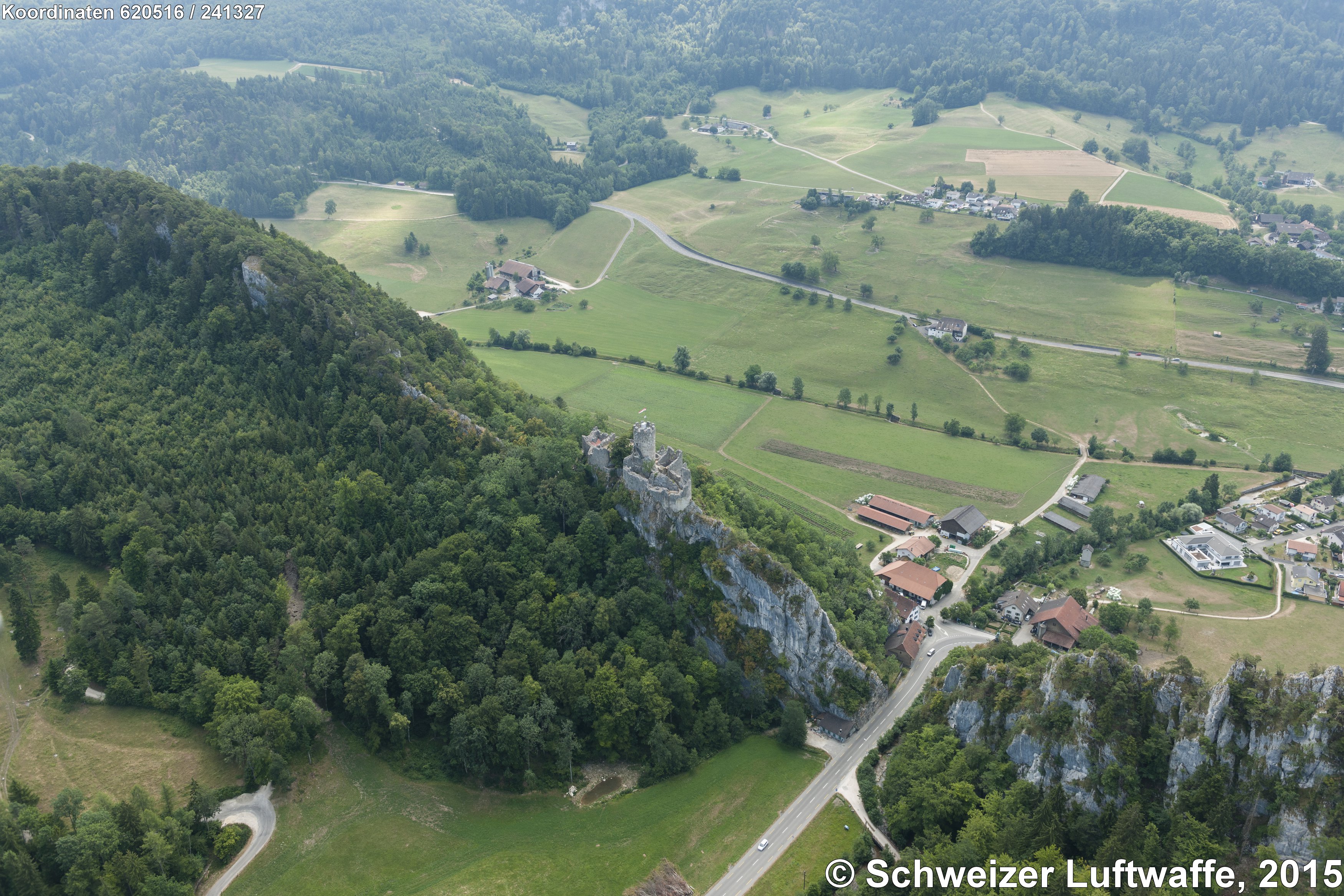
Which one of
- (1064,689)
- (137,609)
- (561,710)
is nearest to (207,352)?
(137,609)

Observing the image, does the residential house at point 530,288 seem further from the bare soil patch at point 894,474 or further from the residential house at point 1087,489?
the residential house at point 1087,489

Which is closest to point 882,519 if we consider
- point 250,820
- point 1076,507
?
point 1076,507

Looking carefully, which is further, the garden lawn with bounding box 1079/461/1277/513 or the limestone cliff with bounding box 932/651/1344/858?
the garden lawn with bounding box 1079/461/1277/513

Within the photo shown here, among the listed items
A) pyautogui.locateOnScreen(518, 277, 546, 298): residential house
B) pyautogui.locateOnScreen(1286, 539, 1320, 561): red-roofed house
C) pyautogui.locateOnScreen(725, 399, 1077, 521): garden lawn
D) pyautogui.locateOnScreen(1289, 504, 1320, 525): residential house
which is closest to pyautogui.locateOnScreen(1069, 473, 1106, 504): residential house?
pyautogui.locateOnScreen(725, 399, 1077, 521): garden lawn

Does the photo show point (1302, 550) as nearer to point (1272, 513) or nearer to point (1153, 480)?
point (1272, 513)

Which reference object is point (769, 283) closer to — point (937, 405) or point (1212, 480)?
point (937, 405)

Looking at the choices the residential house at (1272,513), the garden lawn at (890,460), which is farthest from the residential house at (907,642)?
the residential house at (1272,513)

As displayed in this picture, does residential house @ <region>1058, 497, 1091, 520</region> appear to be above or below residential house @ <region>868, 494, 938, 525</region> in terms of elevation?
above

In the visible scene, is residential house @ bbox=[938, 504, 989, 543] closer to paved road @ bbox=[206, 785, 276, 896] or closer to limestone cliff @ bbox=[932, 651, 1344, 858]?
limestone cliff @ bbox=[932, 651, 1344, 858]
